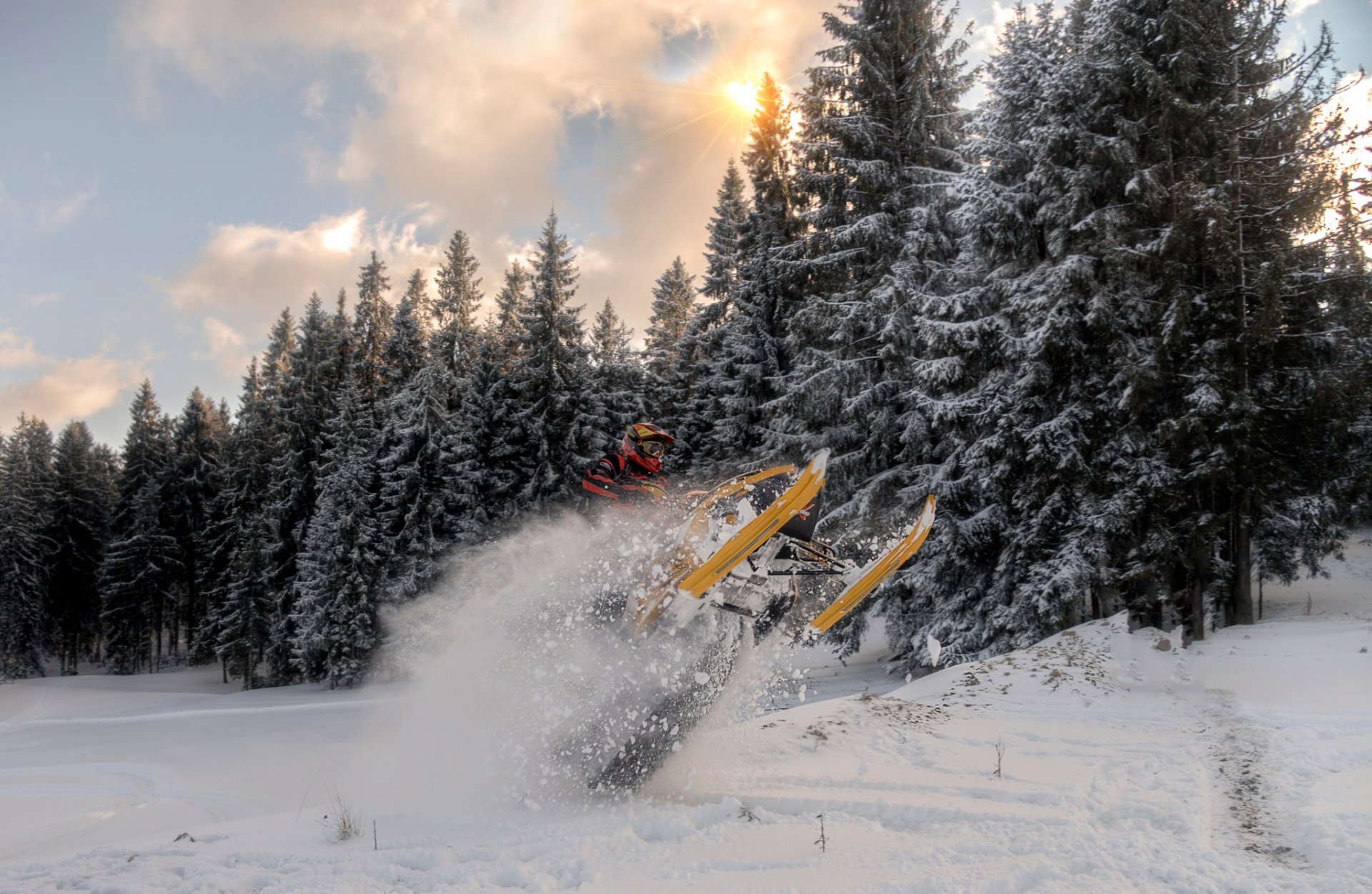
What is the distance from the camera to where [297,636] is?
27531mm

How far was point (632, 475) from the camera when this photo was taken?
7875 millimetres

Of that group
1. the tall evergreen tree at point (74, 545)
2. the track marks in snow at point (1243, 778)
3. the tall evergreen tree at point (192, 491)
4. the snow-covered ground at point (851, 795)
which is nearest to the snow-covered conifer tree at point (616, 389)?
the snow-covered ground at point (851, 795)

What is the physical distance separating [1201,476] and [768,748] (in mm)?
8661

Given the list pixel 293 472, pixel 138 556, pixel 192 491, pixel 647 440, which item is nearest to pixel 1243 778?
pixel 647 440

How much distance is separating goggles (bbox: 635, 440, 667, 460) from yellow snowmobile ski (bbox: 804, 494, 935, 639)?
7.99 feet

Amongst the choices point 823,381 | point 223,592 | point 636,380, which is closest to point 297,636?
point 223,592

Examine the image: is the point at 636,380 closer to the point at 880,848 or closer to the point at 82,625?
the point at 880,848

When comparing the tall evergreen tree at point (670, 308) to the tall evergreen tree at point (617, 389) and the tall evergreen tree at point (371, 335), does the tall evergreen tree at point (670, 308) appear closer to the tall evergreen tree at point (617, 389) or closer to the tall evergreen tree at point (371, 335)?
the tall evergreen tree at point (617, 389)

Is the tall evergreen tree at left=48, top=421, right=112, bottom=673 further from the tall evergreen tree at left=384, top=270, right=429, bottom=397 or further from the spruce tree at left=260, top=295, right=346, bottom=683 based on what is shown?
the tall evergreen tree at left=384, top=270, right=429, bottom=397

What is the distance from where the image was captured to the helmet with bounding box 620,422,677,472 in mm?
7621

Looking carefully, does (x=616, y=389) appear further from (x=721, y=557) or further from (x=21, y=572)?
(x=21, y=572)

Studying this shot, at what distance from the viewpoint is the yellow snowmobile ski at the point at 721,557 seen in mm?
6223

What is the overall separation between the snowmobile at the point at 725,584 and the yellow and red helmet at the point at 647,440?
2.28ft

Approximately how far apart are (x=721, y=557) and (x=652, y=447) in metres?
2.08
